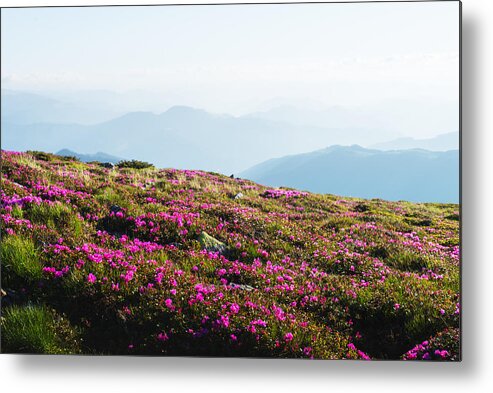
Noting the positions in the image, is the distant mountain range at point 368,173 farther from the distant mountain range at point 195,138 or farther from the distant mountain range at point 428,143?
the distant mountain range at point 195,138

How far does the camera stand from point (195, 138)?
25.0 feet

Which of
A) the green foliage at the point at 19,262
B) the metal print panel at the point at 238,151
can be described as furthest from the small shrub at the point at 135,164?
the green foliage at the point at 19,262

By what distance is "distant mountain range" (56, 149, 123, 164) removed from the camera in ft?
25.5

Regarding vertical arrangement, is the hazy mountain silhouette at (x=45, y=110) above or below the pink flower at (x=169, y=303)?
above

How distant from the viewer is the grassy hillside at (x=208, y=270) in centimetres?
641

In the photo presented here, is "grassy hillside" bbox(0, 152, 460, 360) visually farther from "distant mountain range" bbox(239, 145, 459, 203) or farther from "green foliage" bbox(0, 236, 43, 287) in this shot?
"distant mountain range" bbox(239, 145, 459, 203)

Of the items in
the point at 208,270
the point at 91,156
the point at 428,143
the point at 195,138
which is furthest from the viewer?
the point at 91,156

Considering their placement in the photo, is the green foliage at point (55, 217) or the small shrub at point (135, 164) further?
the small shrub at point (135, 164)

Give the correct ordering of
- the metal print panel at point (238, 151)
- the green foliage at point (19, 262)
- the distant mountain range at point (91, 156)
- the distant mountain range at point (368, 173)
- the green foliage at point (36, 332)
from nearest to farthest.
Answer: the green foliage at point (36, 332) → the green foliage at point (19, 262) → the metal print panel at point (238, 151) → the distant mountain range at point (368, 173) → the distant mountain range at point (91, 156)

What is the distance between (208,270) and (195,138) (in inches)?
80.3

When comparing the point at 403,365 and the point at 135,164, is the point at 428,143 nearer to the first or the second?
the point at 403,365

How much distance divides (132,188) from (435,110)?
4.72 meters

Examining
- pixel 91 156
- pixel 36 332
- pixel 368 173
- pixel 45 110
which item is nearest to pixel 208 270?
pixel 36 332

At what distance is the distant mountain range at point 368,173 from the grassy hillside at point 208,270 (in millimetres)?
249
